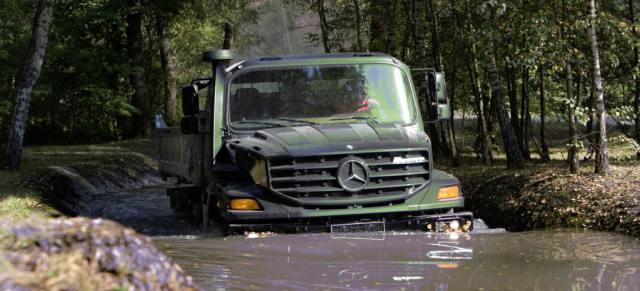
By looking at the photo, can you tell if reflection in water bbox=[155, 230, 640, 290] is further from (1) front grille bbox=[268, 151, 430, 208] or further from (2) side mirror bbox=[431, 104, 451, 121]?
(2) side mirror bbox=[431, 104, 451, 121]

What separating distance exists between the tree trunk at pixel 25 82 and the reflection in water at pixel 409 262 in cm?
914

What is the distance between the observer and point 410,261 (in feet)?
26.4

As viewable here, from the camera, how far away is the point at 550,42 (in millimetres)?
15727

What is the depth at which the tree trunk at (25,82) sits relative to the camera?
17.7 m

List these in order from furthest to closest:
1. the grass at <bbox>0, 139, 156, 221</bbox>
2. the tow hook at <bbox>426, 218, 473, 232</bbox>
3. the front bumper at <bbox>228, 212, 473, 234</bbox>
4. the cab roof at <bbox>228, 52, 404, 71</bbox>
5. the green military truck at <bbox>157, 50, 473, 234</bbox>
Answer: the grass at <bbox>0, 139, 156, 221</bbox>
the cab roof at <bbox>228, 52, 404, 71</bbox>
the tow hook at <bbox>426, 218, 473, 232</bbox>
the green military truck at <bbox>157, 50, 473, 234</bbox>
the front bumper at <bbox>228, 212, 473, 234</bbox>

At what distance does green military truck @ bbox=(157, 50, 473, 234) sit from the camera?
30.1ft

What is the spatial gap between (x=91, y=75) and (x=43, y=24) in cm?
1648

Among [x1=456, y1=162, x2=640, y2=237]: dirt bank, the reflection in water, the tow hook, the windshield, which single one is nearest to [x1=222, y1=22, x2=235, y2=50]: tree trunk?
[x1=456, y1=162, x2=640, y2=237]: dirt bank

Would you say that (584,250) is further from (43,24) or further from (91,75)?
(91,75)

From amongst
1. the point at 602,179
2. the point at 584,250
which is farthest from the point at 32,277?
the point at 602,179

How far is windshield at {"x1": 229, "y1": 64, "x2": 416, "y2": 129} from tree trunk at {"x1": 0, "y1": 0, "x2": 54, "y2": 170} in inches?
344

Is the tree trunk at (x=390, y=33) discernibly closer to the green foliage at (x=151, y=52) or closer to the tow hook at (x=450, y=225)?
the green foliage at (x=151, y=52)

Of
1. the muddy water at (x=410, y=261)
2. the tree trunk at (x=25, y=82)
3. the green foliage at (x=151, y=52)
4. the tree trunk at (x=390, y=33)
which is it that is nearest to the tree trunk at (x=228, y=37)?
the green foliage at (x=151, y=52)

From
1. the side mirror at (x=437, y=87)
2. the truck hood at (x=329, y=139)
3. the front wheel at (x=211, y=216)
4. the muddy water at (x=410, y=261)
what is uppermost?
the side mirror at (x=437, y=87)
